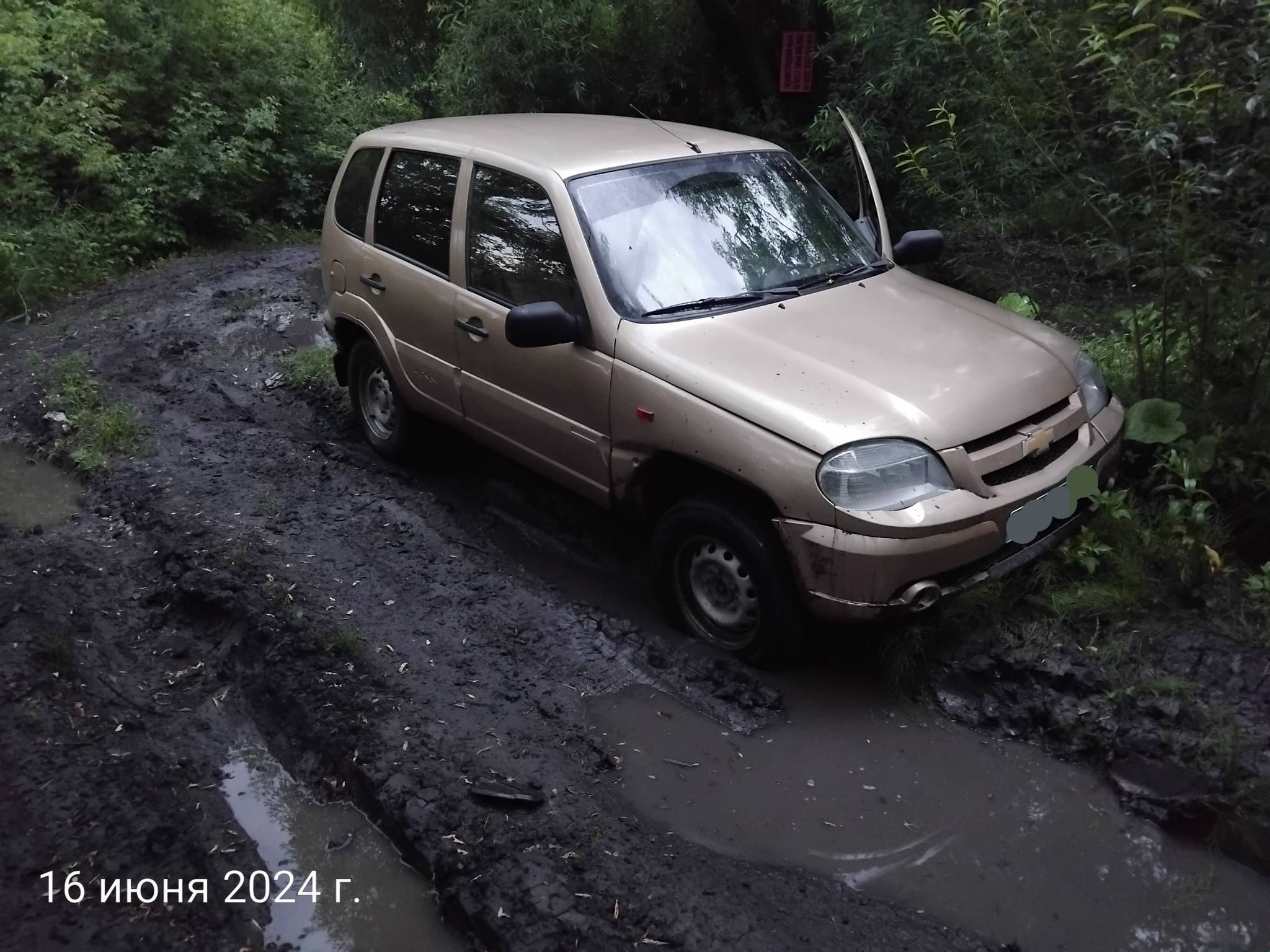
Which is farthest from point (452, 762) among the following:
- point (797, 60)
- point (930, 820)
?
point (797, 60)

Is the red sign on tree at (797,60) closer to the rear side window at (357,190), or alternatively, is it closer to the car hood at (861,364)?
the rear side window at (357,190)

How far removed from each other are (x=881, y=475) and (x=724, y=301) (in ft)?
3.72

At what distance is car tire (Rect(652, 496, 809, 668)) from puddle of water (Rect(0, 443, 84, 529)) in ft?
11.4

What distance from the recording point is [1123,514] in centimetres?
435

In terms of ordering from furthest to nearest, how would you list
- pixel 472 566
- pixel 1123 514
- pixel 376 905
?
pixel 472 566 → pixel 1123 514 → pixel 376 905

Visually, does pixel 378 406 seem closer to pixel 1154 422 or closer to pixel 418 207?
pixel 418 207

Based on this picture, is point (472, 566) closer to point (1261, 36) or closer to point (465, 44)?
point (1261, 36)

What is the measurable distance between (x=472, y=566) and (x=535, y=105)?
595 cm

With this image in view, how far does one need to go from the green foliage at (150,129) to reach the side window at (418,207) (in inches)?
222

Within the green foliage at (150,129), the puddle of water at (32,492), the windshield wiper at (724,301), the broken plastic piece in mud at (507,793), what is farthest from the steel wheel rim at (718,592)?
the green foliage at (150,129)

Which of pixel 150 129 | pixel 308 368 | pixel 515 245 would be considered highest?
pixel 515 245

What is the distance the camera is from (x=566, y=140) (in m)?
5.08

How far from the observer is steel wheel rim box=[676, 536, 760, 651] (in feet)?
13.6

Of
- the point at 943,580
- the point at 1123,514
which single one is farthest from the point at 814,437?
the point at 1123,514
